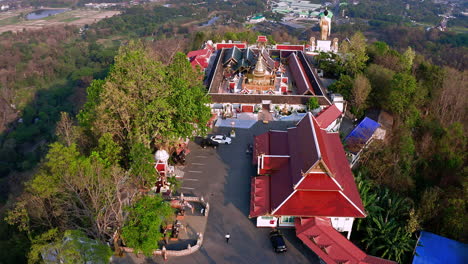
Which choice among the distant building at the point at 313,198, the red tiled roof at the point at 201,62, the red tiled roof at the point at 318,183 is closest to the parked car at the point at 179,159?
the distant building at the point at 313,198

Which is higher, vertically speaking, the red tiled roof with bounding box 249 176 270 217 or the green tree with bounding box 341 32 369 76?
the green tree with bounding box 341 32 369 76

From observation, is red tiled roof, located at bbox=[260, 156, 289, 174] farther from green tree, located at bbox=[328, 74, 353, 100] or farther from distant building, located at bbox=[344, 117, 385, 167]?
green tree, located at bbox=[328, 74, 353, 100]

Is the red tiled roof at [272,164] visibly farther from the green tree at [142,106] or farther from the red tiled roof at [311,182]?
the green tree at [142,106]

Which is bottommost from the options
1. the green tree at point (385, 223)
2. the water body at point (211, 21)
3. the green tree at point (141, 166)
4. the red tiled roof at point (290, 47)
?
the water body at point (211, 21)

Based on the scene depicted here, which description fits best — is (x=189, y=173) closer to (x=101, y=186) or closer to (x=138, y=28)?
(x=101, y=186)

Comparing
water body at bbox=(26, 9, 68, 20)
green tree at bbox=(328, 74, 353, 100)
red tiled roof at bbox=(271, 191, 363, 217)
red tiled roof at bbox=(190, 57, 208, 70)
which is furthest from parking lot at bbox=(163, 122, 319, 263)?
water body at bbox=(26, 9, 68, 20)

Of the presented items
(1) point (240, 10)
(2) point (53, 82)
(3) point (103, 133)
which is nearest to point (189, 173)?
(3) point (103, 133)
